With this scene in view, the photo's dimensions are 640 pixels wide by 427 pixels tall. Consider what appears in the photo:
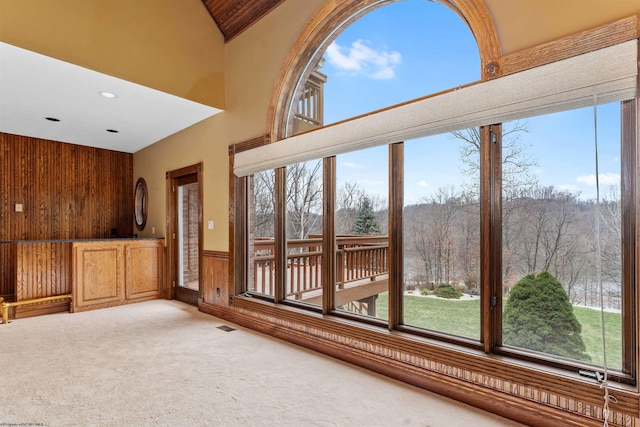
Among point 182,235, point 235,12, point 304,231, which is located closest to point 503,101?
point 304,231

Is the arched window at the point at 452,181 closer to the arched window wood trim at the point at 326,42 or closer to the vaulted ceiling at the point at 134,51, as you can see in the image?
the arched window wood trim at the point at 326,42

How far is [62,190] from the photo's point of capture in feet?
17.3

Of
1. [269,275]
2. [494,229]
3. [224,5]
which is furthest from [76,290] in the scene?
[494,229]

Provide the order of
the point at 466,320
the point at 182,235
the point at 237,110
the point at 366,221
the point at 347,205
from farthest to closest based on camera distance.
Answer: the point at 182,235
the point at 237,110
the point at 347,205
the point at 366,221
the point at 466,320

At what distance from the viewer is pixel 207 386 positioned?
2312mm

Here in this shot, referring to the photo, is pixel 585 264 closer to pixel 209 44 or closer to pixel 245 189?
pixel 245 189

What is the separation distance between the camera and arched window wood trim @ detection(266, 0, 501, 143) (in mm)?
2047

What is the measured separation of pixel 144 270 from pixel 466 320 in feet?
15.3

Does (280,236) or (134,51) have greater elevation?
(134,51)

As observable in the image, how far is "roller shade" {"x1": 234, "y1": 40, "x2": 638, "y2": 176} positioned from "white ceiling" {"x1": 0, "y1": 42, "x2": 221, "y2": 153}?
2157 mm

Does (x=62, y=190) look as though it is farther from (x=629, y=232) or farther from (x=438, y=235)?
(x=629, y=232)

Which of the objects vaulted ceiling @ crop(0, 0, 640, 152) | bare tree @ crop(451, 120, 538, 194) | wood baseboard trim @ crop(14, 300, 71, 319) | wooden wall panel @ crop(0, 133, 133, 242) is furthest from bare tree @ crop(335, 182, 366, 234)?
wooden wall panel @ crop(0, 133, 133, 242)

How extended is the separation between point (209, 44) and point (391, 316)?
3713 millimetres

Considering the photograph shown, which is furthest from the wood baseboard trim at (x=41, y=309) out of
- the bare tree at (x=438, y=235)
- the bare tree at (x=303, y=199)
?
the bare tree at (x=438, y=235)
